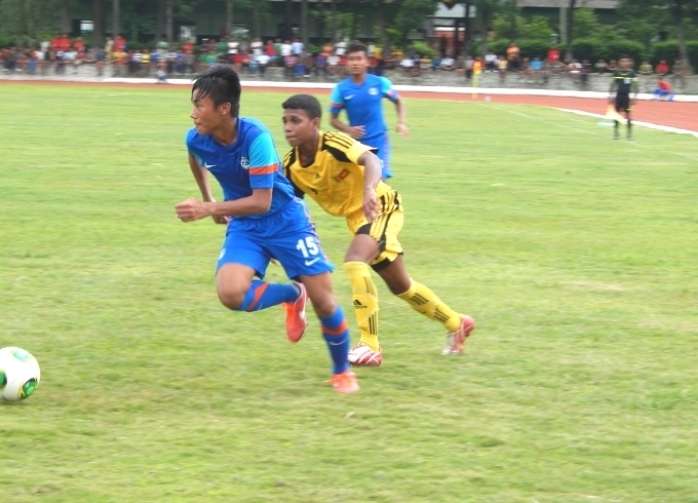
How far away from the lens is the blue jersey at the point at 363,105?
40.0 feet

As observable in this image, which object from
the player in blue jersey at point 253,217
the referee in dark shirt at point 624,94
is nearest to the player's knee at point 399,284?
the player in blue jersey at point 253,217

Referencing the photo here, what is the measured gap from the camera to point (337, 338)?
247 inches

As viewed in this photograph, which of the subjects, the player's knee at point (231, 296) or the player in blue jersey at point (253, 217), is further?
the player's knee at point (231, 296)

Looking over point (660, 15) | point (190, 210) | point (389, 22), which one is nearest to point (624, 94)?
point (190, 210)

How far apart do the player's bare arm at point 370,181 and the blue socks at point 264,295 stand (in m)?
0.61

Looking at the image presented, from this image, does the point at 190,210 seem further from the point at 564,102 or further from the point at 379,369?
the point at 564,102

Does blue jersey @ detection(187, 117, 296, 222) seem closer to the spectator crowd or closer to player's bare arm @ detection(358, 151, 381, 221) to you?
player's bare arm @ detection(358, 151, 381, 221)

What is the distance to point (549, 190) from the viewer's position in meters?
15.9

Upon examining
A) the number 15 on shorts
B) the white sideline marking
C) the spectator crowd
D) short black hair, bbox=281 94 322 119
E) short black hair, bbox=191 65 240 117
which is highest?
the spectator crowd

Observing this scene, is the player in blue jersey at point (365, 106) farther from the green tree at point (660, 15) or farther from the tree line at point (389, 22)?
the green tree at point (660, 15)

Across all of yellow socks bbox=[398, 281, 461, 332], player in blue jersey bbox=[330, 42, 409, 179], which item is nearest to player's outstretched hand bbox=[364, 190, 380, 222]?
yellow socks bbox=[398, 281, 461, 332]

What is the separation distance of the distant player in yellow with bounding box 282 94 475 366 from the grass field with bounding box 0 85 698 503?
0.25 m

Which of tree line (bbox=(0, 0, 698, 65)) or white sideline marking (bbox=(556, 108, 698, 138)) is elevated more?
tree line (bbox=(0, 0, 698, 65))

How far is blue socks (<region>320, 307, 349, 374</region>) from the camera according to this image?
20.5ft
